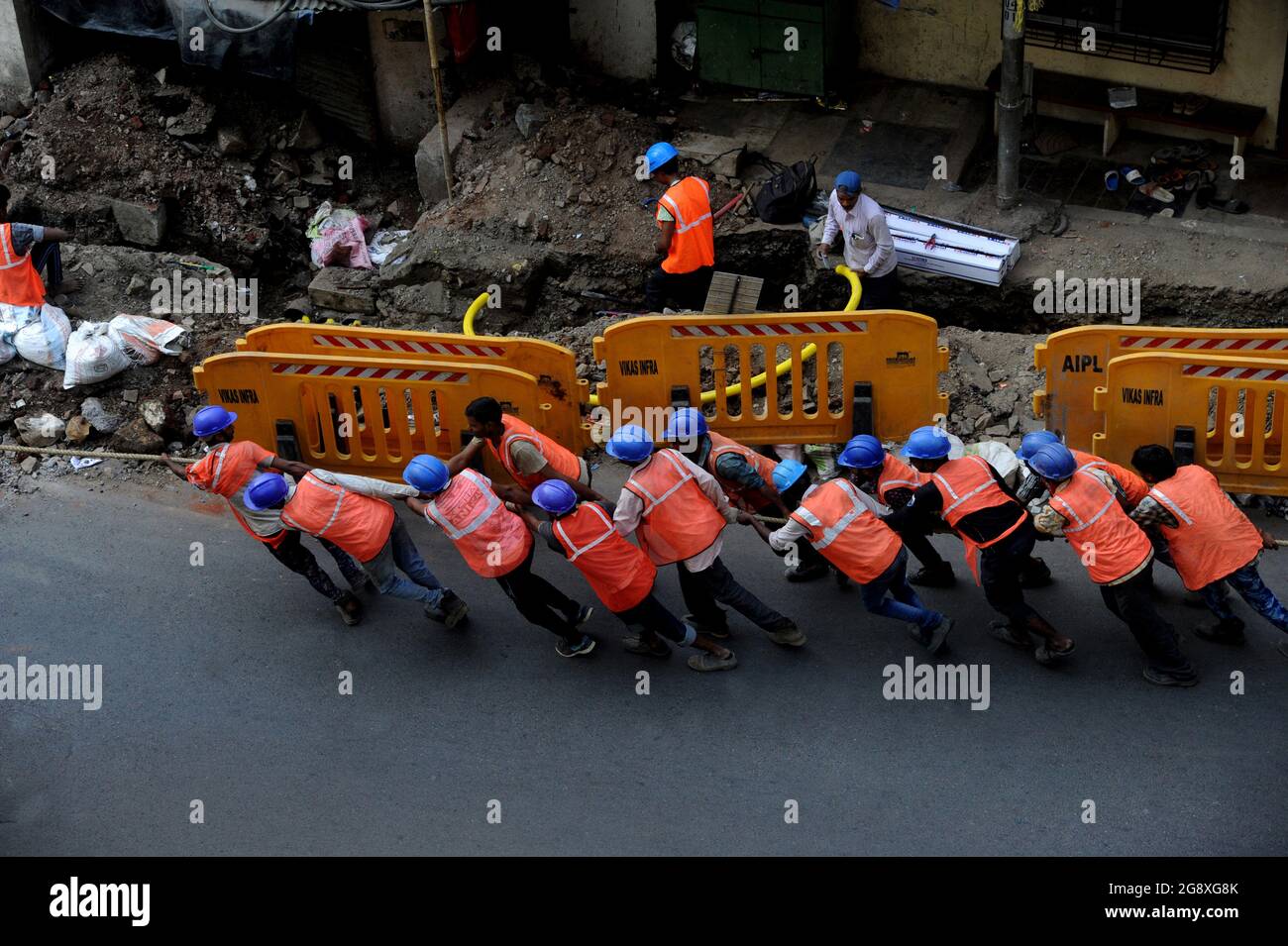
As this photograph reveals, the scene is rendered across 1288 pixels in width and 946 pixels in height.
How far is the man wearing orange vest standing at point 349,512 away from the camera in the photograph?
837 centimetres

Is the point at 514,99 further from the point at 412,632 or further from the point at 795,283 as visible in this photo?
the point at 412,632

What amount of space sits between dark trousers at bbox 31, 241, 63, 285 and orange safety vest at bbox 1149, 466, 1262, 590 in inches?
344

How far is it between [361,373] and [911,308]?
202 inches

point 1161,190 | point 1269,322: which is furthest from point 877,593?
point 1161,190

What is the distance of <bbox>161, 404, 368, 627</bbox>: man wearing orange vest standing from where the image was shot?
8617 mm

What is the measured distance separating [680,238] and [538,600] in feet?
12.2

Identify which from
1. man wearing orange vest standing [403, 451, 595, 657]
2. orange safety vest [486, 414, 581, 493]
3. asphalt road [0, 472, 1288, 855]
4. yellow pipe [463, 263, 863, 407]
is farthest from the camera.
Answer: yellow pipe [463, 263, 863, 407]

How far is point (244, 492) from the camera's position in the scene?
855 cm

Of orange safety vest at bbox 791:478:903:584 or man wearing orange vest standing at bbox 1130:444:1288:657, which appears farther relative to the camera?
orange safety vest at bbox 791:478:903:584

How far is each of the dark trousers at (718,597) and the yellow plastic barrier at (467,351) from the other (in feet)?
5.73

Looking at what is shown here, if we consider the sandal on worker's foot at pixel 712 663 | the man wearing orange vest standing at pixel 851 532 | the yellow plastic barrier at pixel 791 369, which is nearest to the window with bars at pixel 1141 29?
the yellow plastic barrier at pixel 791 369

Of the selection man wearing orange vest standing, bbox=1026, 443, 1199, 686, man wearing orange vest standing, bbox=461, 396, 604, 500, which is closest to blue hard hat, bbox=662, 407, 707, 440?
man wearing orange vest standing, bbox=461, 396, 604, 500

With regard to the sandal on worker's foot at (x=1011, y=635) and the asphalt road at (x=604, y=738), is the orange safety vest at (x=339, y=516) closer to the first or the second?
the asphalt road at (x=604, y=738)

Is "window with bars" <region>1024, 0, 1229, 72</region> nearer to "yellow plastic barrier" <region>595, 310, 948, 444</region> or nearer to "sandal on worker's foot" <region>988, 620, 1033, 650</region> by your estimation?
"yellow plastic barrier" <region>595, 310, 948, 444</region>
